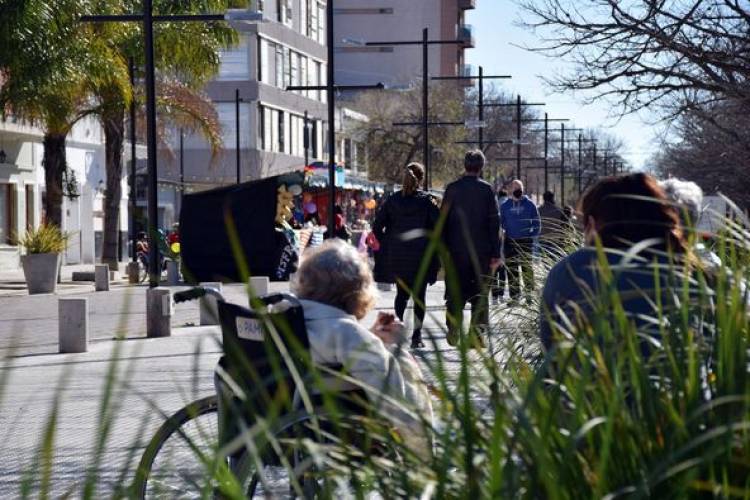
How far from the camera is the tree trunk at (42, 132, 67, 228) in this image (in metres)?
38.1

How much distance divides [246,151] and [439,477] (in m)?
76.6

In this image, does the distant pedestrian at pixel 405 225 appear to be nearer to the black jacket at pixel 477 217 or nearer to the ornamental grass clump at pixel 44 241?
the black jacket at pixel 477 217

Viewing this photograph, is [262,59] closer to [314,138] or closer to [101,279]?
[314,138]

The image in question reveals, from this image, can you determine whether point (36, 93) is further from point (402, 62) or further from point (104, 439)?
point (402, 62)

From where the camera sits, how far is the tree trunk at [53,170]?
38.1m

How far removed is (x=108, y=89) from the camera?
38.5m

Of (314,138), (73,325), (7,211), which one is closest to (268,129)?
(314,138)

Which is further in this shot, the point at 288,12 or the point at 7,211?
the point at 288,12

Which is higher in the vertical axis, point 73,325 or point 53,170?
point 53,170

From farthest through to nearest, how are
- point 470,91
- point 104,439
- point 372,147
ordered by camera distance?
1. point 470,91
2. point 372,147
3. point 104,439

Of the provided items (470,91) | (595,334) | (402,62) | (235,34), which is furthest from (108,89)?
(402,62)

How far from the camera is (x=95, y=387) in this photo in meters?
12.6

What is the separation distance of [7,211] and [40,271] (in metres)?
18.7

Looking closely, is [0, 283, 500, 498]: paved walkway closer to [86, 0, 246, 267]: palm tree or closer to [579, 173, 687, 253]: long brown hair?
[579, 173, 687, 253]: long brown hair
